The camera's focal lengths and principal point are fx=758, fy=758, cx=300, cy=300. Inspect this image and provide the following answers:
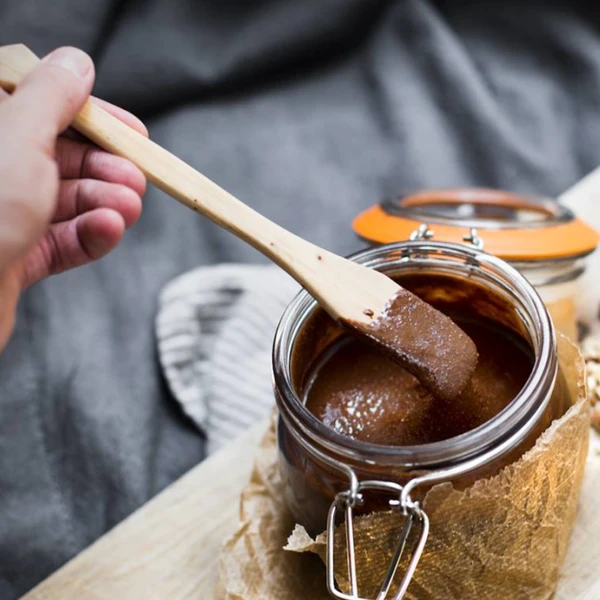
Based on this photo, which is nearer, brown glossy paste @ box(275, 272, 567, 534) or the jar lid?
brown glossy paste @ box(275, 272, 567, 534)

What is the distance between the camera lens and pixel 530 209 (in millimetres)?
888

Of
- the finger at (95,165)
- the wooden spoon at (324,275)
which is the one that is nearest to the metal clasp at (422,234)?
the wooden spoon at (324,275)

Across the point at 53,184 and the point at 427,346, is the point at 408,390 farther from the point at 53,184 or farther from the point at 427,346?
the point at 53,184

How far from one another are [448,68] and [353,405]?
83 cm

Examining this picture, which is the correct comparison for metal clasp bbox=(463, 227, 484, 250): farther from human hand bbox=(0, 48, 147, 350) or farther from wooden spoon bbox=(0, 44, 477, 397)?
human hand bbox=(0, 48, 147, 350)

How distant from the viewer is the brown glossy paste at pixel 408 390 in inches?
22.1

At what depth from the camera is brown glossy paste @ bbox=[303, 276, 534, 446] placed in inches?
22.1

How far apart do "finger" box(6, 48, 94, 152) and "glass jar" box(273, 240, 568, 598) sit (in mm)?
216

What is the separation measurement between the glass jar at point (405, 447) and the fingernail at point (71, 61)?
231 mm

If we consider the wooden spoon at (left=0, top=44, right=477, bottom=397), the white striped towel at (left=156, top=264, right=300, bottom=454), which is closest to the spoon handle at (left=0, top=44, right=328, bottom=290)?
the wooden spoon at (left=0, top=44, right=477, bottom=397)

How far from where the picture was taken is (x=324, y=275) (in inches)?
21.7

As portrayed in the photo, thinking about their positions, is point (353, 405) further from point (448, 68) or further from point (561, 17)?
point (561, 17)

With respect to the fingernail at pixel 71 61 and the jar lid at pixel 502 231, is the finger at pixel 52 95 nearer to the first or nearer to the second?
the fingernail at pixel 71 61

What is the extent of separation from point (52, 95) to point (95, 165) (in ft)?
0.37
